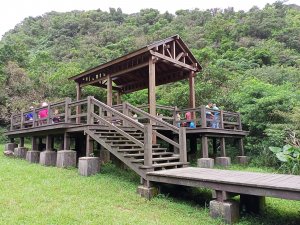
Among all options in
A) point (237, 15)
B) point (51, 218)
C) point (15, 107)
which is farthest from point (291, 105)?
point (237, 15)

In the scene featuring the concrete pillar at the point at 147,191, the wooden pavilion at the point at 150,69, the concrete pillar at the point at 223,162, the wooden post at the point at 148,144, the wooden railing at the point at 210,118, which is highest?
the wooden pavilion at the point at 150,69

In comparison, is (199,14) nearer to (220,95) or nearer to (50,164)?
(220,95)

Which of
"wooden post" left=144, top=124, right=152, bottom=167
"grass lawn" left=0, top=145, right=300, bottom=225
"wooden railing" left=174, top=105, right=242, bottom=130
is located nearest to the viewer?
"grass lawn" left=0, top=145, right=300, bottom=225

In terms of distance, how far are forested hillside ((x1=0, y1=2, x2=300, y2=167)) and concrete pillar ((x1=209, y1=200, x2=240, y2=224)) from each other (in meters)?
5.80

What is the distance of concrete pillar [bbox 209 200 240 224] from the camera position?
452cm

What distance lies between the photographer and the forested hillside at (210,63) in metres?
11.4

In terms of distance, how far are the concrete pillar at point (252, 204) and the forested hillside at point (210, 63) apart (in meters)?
4.93

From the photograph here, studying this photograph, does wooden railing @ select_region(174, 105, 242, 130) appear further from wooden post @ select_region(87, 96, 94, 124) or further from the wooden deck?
the wooden deck

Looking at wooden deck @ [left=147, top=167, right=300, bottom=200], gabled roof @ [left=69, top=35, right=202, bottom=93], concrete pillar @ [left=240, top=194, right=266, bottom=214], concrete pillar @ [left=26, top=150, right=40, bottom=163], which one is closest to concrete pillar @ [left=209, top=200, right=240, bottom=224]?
wooden deck @ [left=147, top=167, right=300, bottom=200]

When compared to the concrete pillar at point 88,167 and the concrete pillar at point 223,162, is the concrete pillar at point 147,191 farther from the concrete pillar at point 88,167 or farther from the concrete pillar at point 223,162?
the concrete pillar at point 223,162

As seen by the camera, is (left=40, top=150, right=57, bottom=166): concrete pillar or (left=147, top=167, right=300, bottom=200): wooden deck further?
(left=40, top=150, right=57, bottom=166): concrete pillar

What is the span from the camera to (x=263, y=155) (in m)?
10.3

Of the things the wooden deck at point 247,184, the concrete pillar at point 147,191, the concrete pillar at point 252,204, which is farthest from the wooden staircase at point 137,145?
the concrete pillar at point 252,204

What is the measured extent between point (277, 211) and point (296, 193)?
1687mm
